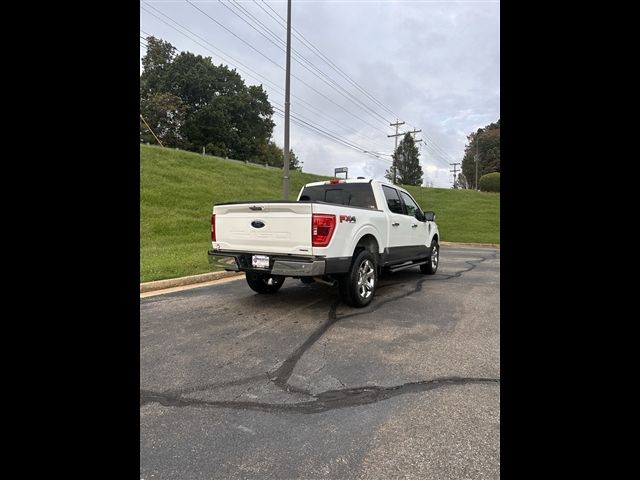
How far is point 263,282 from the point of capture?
21.9ft

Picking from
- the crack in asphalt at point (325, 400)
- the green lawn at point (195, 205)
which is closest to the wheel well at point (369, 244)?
the crack in asphalt at point (325, 400)

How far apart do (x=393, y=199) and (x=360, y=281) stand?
2.18 m

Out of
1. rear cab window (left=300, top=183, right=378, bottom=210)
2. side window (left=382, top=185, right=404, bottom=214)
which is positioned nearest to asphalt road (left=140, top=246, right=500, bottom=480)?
rear cab window (left=300, top=183, right=378, bottom=210)

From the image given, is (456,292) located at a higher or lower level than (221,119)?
lower

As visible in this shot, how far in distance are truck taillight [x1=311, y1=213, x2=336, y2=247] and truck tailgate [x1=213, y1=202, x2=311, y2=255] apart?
0.07 m

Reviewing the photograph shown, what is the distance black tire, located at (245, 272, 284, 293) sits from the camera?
6559 mm

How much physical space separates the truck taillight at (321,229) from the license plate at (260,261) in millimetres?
710

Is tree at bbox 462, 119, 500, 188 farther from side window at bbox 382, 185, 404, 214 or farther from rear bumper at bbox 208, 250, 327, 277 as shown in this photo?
rear bumper at bbox 208, 250, 327, 277

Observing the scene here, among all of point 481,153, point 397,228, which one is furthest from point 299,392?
point 481,153
